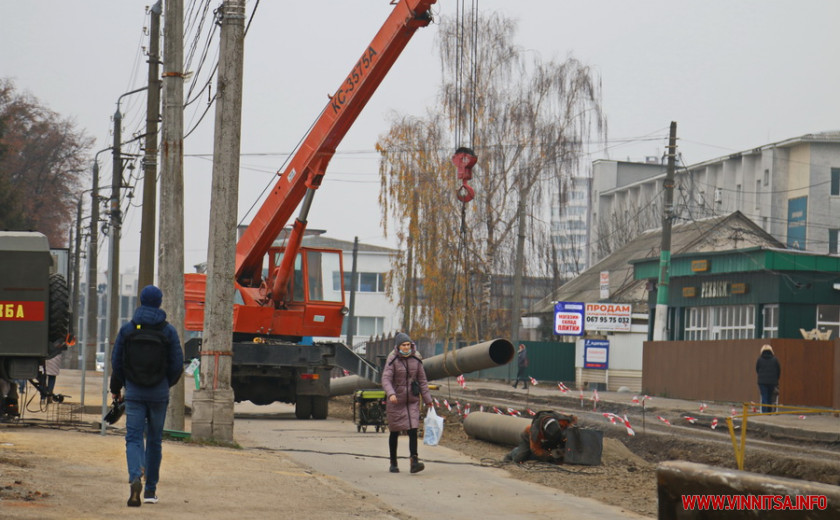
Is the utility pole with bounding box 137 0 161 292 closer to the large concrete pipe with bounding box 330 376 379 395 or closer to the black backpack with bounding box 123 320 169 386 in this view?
the large concrete pipe with bounding box 330 376 379 395

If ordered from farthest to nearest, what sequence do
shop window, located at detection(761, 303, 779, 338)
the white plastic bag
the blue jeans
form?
1. shop window, located at detection(761, 303, 779, 338)
2. the white plastic bag
3. the blue jeans

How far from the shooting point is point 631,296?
54.8 metres

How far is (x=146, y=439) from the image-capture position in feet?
31.2

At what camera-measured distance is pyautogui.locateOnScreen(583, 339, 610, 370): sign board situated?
42.3 metres

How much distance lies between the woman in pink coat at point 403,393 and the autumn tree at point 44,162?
4849cm

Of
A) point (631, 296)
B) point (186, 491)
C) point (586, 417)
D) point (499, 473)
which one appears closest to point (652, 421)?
point (586, 417)

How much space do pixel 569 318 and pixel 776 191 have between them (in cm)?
3652

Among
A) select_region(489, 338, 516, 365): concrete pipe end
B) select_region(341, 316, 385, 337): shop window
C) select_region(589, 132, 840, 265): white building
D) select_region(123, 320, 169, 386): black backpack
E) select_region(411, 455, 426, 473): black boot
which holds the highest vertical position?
select_region(589, 132, 840, 265): white building

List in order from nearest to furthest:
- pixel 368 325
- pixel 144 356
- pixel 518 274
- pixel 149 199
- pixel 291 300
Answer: pixel 144 356 → pixel 291 300 → pixel 149 199 → pixel 518 274 → pixel 368 325

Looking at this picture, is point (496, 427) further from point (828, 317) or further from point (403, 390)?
point (828, 317)

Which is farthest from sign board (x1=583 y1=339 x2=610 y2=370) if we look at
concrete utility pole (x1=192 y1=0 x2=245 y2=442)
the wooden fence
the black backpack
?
the black backpack

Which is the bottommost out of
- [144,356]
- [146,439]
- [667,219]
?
[146,439]

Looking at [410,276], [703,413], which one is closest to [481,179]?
[410,276]

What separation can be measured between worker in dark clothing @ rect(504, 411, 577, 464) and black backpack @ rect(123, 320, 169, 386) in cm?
617
